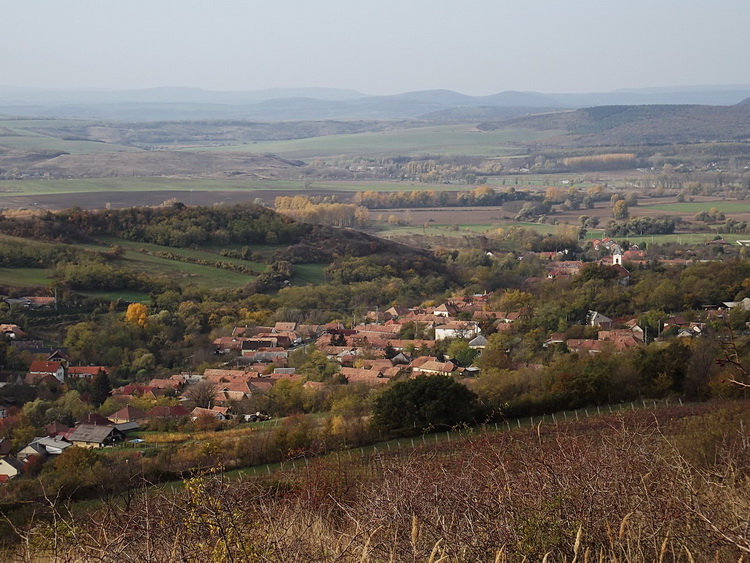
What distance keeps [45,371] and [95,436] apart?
6.04 m

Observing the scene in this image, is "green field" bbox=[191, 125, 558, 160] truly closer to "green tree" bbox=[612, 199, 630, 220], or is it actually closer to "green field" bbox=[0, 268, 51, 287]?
"green tree" bbox=[612, 199, 630, 220]

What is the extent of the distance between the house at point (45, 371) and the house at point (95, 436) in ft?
15.7

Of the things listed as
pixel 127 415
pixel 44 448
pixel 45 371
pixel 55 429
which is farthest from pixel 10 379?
pixel 44 448

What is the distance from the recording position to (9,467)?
47.6ft

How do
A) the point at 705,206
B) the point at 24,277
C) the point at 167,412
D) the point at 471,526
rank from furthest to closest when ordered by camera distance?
the point at 705,206 < the point at 24,277 < the point at 167,412 < the point at 471,526

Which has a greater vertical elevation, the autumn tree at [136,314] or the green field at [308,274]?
the autumn tree at [136,314]

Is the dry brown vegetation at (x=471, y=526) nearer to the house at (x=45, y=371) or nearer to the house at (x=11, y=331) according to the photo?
the house at (x=45, y=371)

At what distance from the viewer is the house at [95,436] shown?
651 inches

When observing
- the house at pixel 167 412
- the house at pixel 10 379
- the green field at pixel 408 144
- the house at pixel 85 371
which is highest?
the house at pixel 167 412

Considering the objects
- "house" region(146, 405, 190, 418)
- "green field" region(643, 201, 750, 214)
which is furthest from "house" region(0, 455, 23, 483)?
"green field" region(643, 201, 750, 214)

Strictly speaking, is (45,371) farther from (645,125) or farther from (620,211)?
(645,125)

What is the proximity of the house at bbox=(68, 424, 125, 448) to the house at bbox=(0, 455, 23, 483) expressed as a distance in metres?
1.65

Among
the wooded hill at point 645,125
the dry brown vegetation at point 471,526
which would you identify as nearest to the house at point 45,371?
the dry brown vegetation at point 471,526

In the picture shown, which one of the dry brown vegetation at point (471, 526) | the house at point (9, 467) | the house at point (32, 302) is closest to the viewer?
the dry brown vegetation at point (471, 526)
